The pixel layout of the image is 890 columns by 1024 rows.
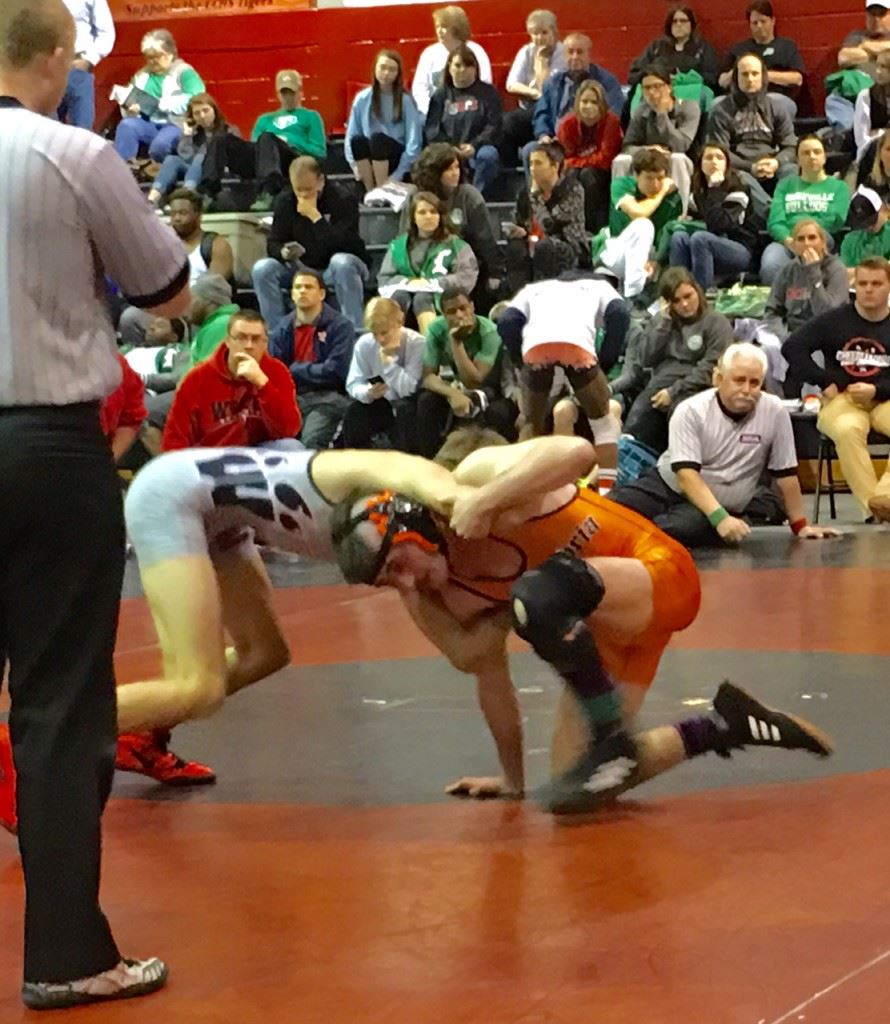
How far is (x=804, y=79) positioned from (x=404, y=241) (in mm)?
3618

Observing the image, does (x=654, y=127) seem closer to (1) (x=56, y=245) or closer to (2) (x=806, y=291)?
(2) (x=806, y=291)

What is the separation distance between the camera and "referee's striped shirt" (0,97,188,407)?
228 centimetres

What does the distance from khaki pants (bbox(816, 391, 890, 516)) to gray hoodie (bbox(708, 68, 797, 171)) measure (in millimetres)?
3022

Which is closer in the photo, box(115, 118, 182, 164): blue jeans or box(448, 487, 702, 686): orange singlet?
box(448, 487, 702, 686): orange singlet

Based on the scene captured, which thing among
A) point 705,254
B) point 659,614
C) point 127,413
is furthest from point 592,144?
point 659,614

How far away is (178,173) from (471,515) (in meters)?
9.32

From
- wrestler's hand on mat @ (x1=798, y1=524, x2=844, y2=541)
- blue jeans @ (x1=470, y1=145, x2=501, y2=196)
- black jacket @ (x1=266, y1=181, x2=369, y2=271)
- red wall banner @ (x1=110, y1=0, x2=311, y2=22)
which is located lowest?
wrestler's hand on mat @ (x1=798, y1=524, x2=844, y2=541)

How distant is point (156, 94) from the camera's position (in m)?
12.7

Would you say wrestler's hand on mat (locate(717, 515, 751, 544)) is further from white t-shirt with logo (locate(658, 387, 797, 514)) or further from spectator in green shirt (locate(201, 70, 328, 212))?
spectator in green shirt (locate(201, 70, 328, 212))

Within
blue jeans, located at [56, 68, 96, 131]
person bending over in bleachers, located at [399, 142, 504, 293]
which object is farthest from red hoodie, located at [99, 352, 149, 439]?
blue jeans, located at [56, 68, 96, 131]

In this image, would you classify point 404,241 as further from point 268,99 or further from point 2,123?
point 2,123

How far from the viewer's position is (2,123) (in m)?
2.29

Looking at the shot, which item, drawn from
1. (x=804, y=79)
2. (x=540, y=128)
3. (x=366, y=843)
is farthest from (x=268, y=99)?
(x=366, y=843)

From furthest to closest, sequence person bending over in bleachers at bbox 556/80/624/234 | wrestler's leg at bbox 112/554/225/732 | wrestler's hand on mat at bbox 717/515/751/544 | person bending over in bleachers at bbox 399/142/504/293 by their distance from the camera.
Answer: person bending over in bleachers at bbox 556/80/624/234 → person bending over in bleachers at bbox 399/142/504/293 → wrestler's hand on mat at bbox 717/515/751/544 → wrestler's leg at bbox 112/554/225/732
